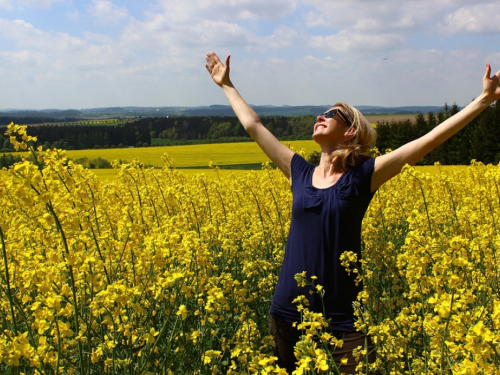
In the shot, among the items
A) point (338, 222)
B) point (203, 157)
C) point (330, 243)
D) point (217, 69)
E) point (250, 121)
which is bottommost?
point (203, 157)

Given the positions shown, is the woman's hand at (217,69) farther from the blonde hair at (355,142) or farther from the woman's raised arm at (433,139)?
the woman's raised arm at (433,139)

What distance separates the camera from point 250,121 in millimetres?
3133

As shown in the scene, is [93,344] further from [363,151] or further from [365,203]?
[363,151]

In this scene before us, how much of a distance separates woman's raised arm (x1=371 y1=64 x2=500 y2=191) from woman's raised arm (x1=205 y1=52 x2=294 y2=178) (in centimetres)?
63

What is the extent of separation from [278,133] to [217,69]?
35.4 meters

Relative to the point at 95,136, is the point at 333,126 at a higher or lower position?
lower

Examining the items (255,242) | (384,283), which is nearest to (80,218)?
(255,242)

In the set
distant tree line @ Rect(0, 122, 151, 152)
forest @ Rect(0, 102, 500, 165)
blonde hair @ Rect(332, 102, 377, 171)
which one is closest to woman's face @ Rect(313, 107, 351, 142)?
blonde hair @ Rect(332, 102, 377, 171)

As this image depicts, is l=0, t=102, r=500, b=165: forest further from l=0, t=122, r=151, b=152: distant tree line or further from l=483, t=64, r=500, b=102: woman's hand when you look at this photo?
l=483, t=64, r=500, b=102: woman's hand

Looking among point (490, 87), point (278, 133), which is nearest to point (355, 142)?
point (490, 87)

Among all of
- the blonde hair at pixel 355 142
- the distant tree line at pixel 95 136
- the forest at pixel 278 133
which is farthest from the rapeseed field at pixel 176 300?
the distant tree line at pixel 95 136

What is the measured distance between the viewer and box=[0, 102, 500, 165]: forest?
88.9 feet

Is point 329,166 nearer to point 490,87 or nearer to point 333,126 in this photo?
point 333,126

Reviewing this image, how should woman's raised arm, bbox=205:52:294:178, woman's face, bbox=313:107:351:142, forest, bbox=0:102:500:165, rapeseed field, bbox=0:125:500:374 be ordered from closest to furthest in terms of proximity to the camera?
1. rapeseed field, bbox=0:125:500:374
2. woman's face, bbox=313:107:351:142
3. woman's raised arm, bbox=205:52:294:178
4. forest, bbox=0:102:500:165
